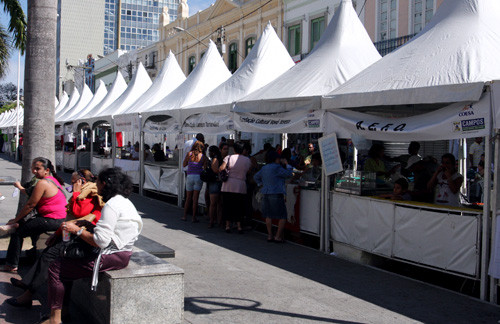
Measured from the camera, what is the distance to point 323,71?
9898mm

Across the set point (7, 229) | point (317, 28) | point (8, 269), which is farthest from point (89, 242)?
point (317, 28)

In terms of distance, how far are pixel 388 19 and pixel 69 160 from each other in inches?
613

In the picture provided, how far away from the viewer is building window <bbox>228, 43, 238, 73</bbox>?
32.7 m

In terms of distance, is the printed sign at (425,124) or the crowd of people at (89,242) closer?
the crowd of people at (89,242)

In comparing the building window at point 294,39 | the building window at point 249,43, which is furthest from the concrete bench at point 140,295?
the building window at point 249,43

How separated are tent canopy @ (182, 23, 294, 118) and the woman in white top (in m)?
4.92

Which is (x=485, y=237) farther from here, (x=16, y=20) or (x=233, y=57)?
(x=233, y=57)

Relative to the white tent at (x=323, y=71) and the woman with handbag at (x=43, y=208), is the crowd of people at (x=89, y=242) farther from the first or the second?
the white tent at (x=323, y=71)

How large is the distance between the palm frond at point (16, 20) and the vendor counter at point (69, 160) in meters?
13.3

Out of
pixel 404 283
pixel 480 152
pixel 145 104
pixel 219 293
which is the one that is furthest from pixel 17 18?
pixel 480 152

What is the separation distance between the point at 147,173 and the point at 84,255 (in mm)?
11222

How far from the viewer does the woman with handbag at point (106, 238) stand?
4727mm

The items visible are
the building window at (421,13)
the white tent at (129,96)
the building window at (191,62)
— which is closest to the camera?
the white tent at (129,96)

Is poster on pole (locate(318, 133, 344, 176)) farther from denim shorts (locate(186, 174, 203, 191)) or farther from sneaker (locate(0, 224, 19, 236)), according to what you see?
sneaker (locate(0, 224, 19, 236))
